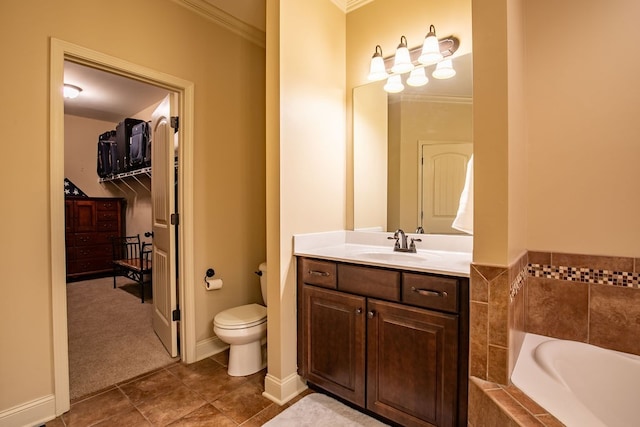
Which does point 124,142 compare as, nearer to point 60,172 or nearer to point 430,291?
point 60,172

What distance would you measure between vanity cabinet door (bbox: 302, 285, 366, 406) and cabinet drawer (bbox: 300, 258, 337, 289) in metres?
0.04

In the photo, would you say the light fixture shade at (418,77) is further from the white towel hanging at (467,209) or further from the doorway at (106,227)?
the doorway at (106,227)

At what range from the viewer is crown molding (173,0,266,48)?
7.59 ft

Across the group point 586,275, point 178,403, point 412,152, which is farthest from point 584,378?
point 178,403

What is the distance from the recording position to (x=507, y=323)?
3.86ft

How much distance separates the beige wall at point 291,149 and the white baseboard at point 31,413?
1.20 metres

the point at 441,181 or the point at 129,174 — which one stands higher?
the point at 129,174

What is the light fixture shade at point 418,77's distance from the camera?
2.04m

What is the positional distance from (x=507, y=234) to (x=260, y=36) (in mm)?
2609

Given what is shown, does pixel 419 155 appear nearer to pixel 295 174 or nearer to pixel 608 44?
pixel 295 174

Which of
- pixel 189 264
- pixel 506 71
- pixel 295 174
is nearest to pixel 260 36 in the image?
pixel 295 174

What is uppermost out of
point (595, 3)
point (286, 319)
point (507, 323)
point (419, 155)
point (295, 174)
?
point (595, 3)

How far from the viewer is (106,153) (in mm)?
4984

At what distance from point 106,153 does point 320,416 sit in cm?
524
